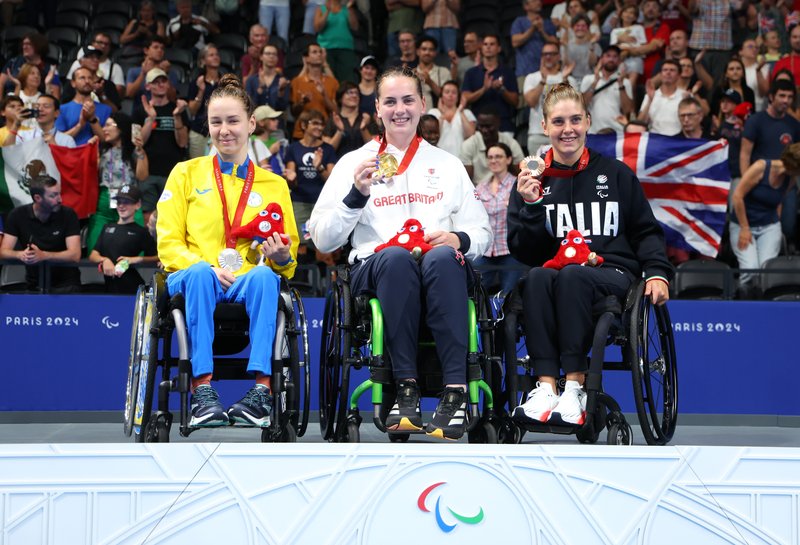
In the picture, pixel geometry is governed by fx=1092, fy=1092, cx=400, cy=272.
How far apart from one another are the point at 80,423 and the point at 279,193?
2.47m

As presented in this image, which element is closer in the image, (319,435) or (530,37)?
(319,435)

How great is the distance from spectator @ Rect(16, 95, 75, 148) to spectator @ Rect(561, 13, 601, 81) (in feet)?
12.5

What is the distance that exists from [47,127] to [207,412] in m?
4.71

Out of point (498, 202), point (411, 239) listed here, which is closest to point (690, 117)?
point (498, 202)

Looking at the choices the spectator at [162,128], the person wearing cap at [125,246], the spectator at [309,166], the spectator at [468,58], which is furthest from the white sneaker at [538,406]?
the spectator at [468,58]

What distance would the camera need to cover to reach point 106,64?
8.78 metres

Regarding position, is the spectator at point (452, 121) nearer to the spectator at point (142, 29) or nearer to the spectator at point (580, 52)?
the spectator at point (580, 52)

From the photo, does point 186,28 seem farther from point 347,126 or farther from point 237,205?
point 237,205

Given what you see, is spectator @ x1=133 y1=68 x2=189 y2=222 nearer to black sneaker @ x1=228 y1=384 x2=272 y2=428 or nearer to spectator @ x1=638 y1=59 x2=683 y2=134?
spectator @ x1=638 y1=59 x2=683 y2=134

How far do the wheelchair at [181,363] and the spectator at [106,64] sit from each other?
16.9 feet

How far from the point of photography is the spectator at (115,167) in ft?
24.2

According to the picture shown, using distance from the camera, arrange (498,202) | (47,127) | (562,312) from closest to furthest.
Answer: (562,312)
(498,202)
(47,127)

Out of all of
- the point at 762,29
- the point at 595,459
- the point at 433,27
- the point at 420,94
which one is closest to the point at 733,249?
the point at 762,29

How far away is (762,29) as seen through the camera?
866 cm
